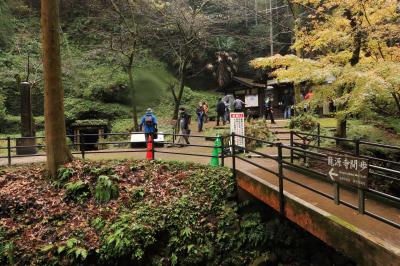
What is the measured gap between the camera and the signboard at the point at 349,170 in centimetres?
477

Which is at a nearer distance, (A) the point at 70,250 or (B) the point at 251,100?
(A) the point at 70,250

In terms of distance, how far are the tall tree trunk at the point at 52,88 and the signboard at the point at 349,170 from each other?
7554 mm

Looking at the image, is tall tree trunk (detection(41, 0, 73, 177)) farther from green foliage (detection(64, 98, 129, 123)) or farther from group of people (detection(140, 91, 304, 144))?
green foliage (detection(64, 98, 129, 123))

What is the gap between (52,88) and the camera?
988 centimetres

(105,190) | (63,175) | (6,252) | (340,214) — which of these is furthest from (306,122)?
(6,252)

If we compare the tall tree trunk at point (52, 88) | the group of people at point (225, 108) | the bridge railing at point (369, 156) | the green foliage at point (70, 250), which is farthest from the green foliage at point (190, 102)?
the green foliage at point (70, 250)

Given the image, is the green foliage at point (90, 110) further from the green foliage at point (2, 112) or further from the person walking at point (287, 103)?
the person walking at point (287, 103)

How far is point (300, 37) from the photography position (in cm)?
1349

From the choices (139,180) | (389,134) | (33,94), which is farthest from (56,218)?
(33,94)

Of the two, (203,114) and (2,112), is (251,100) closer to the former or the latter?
(203,114)

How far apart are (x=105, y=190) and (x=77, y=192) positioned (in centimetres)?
82

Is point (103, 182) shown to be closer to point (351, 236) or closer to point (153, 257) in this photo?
point (153, 257)

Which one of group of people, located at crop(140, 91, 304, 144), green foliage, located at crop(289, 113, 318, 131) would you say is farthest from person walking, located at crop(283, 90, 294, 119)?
green foliage, located at crop(289, 113, 318, 131)

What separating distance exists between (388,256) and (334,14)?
10.3m
